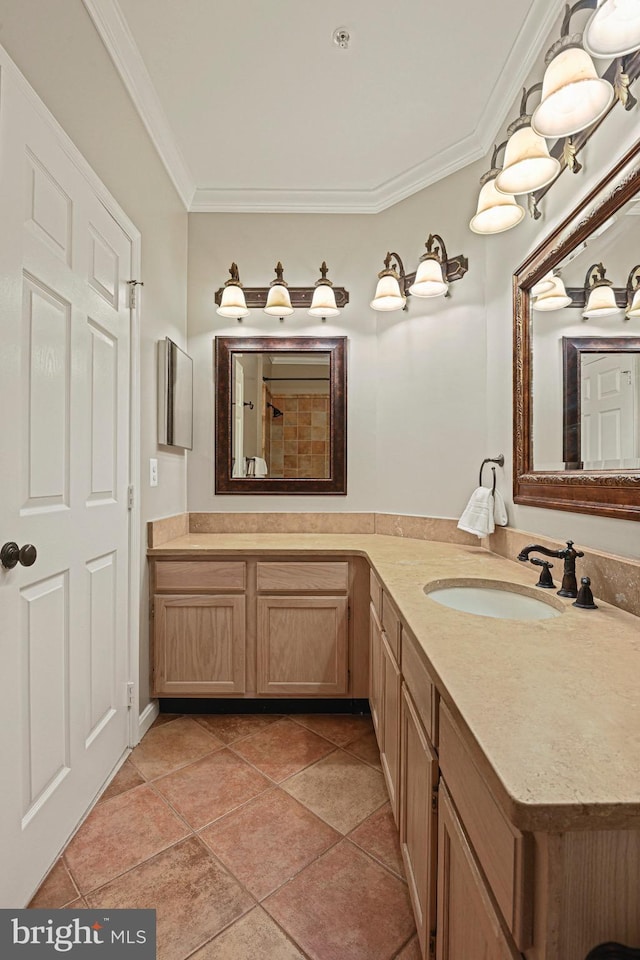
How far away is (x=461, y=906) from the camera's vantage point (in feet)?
2.63

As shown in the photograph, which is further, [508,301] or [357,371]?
[357,371]

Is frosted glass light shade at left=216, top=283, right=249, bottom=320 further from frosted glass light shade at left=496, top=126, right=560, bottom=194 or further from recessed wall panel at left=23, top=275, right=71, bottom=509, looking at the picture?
frosted glass light shade at left=496, top=126, right=560, bottom=194

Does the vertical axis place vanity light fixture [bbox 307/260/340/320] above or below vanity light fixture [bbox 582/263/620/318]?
above

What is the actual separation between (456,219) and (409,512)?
5.16 feet

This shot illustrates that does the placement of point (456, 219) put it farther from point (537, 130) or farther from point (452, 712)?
point (452, 712)

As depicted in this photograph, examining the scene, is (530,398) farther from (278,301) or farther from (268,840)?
(268,840)

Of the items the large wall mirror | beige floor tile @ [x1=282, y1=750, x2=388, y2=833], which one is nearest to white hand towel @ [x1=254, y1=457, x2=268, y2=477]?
the large wall mirror

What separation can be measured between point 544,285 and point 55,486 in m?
1.83

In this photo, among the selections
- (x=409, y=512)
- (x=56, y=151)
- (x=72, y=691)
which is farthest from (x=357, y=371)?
(x=72, y=691)

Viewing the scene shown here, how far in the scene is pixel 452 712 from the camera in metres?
0.80

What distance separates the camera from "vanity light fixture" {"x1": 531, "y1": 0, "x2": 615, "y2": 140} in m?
1.08

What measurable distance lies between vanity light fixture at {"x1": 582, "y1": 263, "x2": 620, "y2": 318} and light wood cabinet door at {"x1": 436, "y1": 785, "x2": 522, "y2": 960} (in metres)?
1.33

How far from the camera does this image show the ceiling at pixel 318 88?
1.72 meters

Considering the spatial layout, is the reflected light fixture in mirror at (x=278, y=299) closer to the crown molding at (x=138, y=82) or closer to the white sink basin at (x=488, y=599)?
the crown molding at (x=138, y=82)
